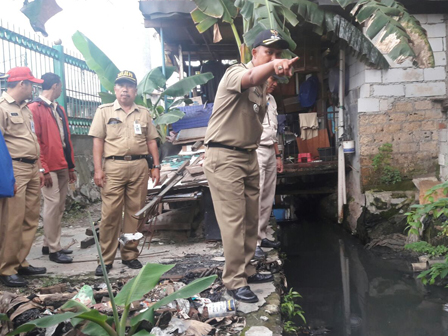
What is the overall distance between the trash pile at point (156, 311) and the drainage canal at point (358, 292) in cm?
155

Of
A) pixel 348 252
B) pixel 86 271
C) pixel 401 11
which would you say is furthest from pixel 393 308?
pixel 401 11

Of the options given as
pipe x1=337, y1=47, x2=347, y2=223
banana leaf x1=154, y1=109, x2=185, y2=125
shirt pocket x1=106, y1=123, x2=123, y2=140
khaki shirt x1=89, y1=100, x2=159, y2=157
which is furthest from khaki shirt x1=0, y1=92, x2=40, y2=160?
pipe x1=337, y1=47, x2=347, y2=223

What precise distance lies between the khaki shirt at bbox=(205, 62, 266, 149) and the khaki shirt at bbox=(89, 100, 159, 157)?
1.26m

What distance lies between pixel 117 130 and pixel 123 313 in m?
2.22

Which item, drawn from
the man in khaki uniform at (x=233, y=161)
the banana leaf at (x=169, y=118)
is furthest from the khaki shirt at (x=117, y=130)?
the banana leaf at (x=169, y=118)

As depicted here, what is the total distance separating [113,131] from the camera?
4176 millimetres

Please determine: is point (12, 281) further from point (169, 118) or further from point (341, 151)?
point (341, 151)

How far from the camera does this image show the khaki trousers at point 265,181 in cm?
460

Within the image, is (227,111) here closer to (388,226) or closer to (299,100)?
(388,226)

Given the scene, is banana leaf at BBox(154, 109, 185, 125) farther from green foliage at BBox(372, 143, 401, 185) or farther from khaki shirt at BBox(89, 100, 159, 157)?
green foliage at BBox(372, 143, 401, 185)

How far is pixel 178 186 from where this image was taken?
545 cm

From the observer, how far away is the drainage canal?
13.6 feet

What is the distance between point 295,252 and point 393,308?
8.48 feet

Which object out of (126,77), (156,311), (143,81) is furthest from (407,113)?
(156,311)
